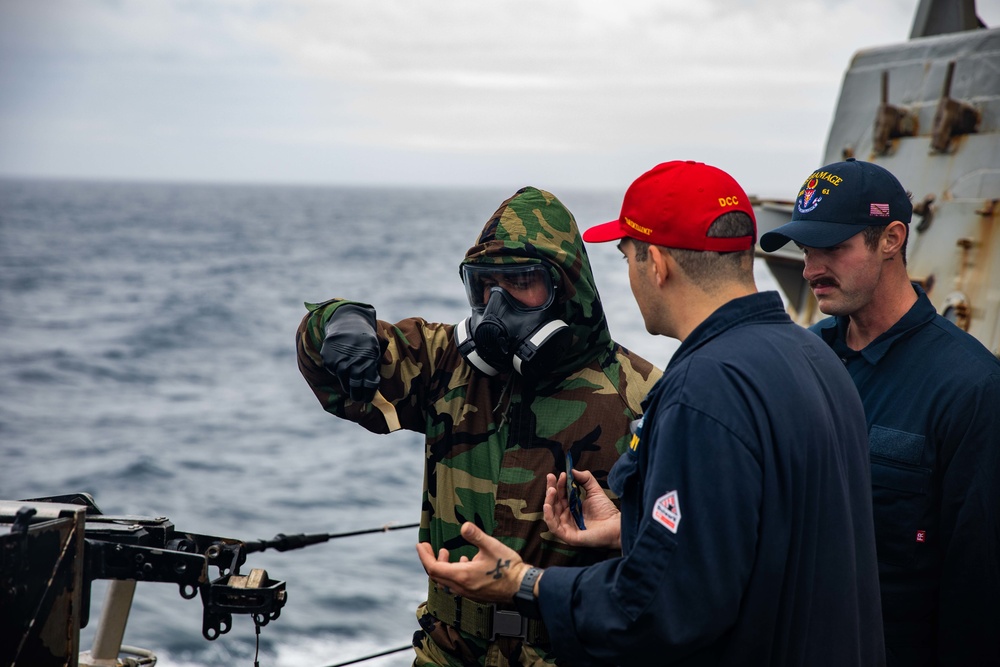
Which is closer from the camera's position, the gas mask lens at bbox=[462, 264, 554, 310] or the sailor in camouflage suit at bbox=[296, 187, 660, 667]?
the sailor in camouflage suit at bbox=[296, 187, 660, 667]

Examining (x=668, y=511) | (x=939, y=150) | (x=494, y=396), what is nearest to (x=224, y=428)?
(x=939, y=150)

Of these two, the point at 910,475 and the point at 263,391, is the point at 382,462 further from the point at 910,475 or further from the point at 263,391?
the point at 910,475

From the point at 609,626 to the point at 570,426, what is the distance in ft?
3.77

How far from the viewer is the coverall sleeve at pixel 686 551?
178 centimetres

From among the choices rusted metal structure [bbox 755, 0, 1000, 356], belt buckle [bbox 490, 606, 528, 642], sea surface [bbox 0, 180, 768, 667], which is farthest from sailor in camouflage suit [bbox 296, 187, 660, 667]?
rusted metal structure [bbox 755, 0, 1000, 356]

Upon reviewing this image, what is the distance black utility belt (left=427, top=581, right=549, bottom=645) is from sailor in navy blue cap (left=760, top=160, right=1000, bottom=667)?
3.29 feet

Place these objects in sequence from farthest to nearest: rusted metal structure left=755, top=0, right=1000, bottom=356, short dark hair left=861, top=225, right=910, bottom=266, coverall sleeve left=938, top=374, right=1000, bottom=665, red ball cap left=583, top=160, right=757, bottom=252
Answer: rusted metal structure left=755, top=0, right=1000, bottom=356 < short dark hair left=861, top=225, right=910, bottom=266 < coverall sleeve left=938, top=374, right=1000, bottom=665 < red ball cap left=583, top=160, right=757, bottom=252

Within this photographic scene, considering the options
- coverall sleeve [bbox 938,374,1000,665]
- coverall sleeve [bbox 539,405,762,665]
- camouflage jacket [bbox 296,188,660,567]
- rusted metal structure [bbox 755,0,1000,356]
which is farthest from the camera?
Answer: rusted metal structure [bbox 755,0,1000,356]

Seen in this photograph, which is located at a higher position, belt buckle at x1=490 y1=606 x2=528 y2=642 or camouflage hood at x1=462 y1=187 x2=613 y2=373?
camouflage hood at x1=462 y1=187 x2=613 y2=373

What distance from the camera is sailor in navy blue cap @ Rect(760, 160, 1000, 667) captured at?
2.61 metres

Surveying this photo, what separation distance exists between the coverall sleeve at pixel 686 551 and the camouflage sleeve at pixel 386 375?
3.96 feet

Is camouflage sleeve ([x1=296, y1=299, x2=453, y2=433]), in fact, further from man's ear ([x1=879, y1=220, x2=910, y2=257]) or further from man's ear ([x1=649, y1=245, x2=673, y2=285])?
man's ear ([x1=879, y1=220, x2=910, y2=257])

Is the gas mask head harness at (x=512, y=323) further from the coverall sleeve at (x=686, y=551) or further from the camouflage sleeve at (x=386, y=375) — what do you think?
the coverall sleeve at (x=686, y=551)

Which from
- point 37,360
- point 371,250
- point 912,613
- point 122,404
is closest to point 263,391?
point 122,404
